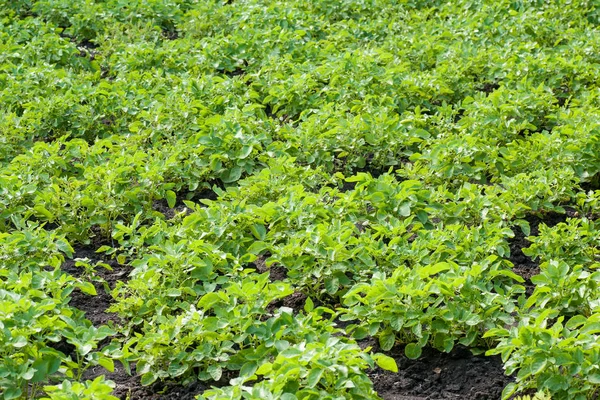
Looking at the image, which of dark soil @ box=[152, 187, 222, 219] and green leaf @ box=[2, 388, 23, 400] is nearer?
green leaf @ box=[2, 388, 23, 400]

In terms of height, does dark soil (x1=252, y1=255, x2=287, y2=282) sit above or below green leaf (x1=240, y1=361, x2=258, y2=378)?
below

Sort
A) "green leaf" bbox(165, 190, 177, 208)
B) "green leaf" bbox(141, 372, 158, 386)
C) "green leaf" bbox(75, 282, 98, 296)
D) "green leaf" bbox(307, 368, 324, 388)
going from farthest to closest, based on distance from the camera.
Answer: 1. "green leaf" bbox(165, 190, 177, 208)
2. "green leaf" bbox(75, 282, 98, 296)
3. "green leaf" bbox(141, 372, 158, 386)
4. "green leaf" bbox(307, 368, 324, 388)

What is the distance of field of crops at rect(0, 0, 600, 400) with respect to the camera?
12.8 feet

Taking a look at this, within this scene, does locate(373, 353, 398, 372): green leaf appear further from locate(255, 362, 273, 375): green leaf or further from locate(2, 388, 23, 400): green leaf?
locate(2, 388, 23, 400): green leaf

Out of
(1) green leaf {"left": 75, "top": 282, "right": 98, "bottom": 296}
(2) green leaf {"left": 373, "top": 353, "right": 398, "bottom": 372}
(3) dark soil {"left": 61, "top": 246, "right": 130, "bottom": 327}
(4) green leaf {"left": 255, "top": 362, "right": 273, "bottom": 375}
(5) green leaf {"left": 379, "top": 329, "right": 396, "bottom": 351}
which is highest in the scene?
(4) green leaf {"left": 255, "top": 362, "right": 273, "bottom": 375}

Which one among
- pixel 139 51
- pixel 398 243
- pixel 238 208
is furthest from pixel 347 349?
pixel 139 51

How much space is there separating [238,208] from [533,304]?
1.67 meters

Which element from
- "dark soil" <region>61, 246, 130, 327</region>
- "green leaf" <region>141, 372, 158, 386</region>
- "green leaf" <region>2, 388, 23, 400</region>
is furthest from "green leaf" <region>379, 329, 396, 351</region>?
"green leaf" <region>2, 388, 23, 400</region>

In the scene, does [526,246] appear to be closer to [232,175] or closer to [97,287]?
[232,175]

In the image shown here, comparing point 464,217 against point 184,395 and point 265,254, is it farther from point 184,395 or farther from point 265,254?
point 184,395

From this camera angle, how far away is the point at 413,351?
412 centimetres

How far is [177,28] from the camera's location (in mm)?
8922

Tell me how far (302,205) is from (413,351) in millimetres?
1190

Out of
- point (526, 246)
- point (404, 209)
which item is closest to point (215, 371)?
point (404, 209)
